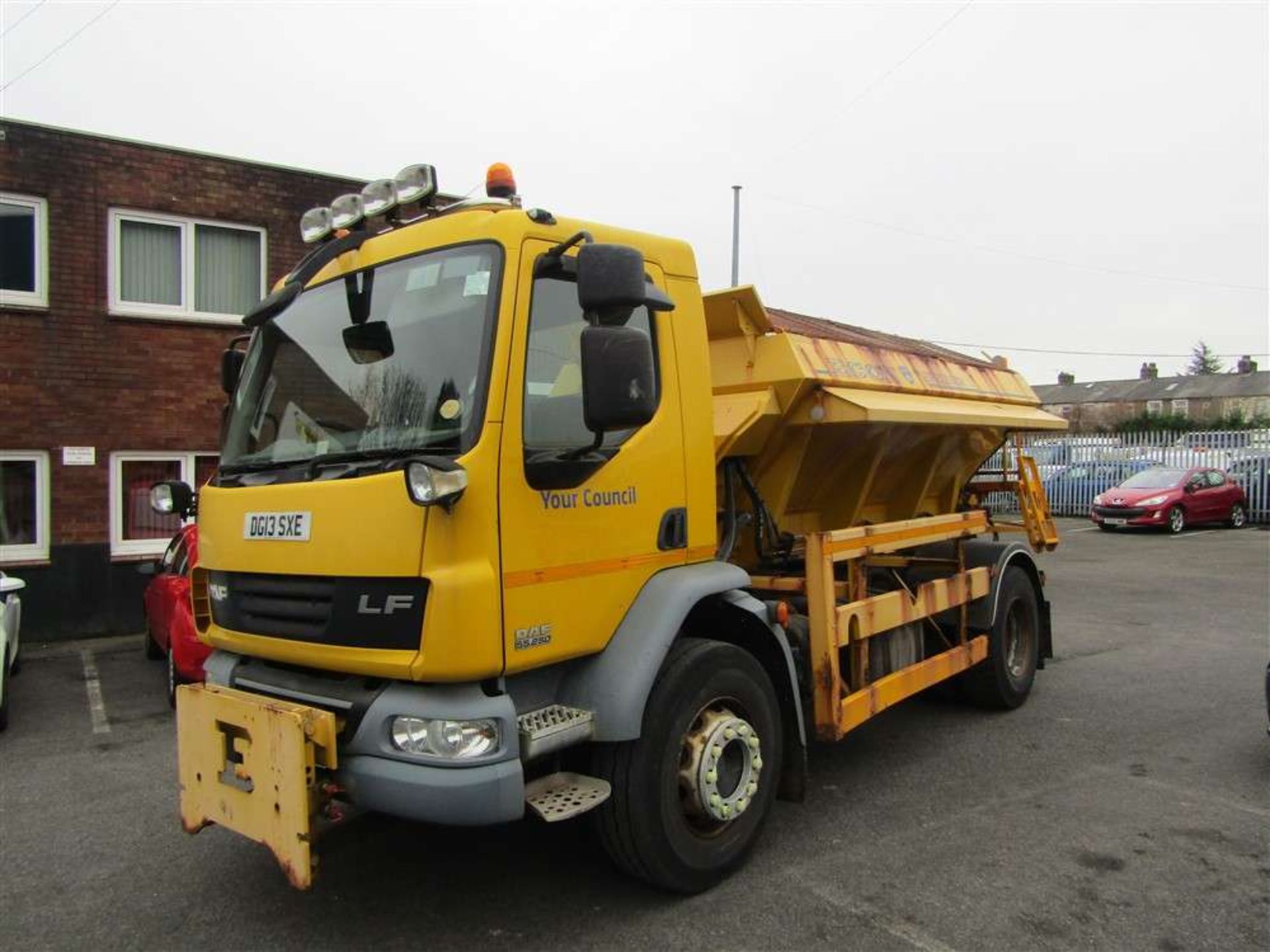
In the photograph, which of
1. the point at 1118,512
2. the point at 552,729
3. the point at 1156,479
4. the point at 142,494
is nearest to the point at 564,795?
the point at 552,729

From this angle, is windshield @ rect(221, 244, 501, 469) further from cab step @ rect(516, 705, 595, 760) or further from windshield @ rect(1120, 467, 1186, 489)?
windshield @ rect(1120, 467, 1186, 489)

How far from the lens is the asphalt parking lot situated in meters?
3.51

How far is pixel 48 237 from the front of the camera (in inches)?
386

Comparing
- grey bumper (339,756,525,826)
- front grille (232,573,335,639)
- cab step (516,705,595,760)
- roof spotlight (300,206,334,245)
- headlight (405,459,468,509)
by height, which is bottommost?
grey bumper (339,756,525,826)

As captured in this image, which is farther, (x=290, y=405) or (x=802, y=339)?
(x=802, y=339)

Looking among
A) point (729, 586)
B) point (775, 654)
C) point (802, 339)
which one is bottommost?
point (775, 654)

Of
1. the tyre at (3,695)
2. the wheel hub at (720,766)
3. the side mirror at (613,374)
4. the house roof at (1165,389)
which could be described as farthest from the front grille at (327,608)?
the house roof at (1165,389)

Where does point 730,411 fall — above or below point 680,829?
above

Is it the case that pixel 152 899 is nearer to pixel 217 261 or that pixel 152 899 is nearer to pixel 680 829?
pixel 680 829

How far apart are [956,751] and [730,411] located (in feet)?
8.96

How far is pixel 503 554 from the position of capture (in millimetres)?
3174

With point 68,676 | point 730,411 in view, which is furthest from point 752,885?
point 68,676

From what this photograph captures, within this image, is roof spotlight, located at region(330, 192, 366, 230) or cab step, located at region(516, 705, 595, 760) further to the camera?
roof spotlight, located at region(330, 192, 366, 230)

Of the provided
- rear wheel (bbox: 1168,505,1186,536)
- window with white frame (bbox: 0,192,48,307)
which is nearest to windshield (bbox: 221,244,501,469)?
window with white frame (bbox: 0,192,48,307)
